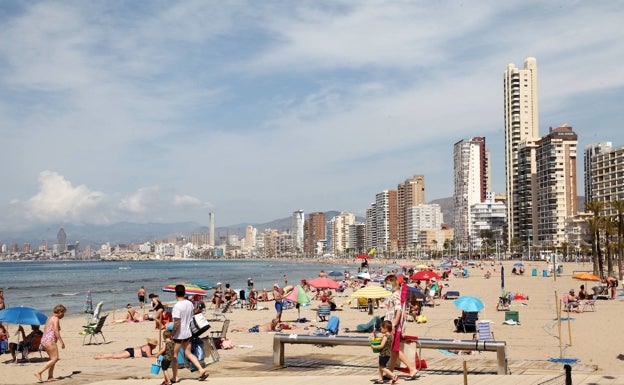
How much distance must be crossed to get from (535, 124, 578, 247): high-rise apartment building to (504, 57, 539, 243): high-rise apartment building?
10163mm

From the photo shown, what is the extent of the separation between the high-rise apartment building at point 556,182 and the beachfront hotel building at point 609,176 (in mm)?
6594

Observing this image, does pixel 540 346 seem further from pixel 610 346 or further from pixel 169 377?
pixel 169 377

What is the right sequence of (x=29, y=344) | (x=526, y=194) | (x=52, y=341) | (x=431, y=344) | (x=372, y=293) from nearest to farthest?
(x=431, y=344), (x=52, y=341), (x=29, y=344), (x=372, y=293), (x=526, y=194)

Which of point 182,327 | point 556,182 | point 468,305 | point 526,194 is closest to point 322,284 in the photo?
point 468,305

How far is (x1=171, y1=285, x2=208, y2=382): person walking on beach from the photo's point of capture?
9688mm

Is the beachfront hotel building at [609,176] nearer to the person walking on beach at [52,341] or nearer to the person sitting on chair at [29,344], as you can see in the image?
the person sitting on chair at [29,344]

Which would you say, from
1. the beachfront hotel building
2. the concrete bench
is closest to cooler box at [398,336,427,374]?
the concrete bench

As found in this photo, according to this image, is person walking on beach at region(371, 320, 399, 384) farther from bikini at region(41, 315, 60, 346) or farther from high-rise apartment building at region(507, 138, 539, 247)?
high-rise apartment building at region(507, 138, 539, 247)

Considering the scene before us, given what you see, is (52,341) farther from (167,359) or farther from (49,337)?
(167,359)

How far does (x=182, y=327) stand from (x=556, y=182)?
139251mm

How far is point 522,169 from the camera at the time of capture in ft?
490

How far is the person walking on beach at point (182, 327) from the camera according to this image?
9688 mm

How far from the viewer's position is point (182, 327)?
977cm

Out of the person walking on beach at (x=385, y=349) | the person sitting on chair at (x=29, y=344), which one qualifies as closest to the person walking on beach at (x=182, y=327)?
the person walking on beach at (x=385, y=349)
